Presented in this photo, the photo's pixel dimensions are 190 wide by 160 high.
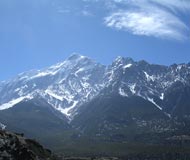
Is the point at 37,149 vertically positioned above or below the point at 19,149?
above

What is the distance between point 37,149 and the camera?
12488 cm

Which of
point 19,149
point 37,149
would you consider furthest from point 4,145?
point 37,149

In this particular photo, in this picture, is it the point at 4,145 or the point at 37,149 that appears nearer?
the point at 4,145

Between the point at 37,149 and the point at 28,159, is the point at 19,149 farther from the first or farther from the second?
the point at 37,149

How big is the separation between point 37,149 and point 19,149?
6760cm

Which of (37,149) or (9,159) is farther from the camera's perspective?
(37,149)

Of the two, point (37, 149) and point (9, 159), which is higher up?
point (37, 149)

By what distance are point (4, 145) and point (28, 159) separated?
12.1 ft

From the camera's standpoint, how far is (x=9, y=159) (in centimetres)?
5609

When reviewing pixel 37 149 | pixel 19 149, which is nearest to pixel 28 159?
pixel 19 149

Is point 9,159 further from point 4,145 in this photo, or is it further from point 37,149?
point 37,149

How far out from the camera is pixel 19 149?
58375 millimetres

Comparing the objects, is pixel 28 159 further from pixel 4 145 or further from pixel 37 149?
pixel 37 149

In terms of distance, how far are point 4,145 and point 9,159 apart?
2.69 meters
